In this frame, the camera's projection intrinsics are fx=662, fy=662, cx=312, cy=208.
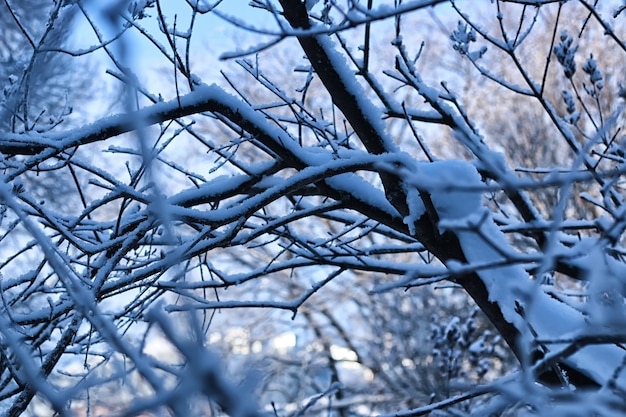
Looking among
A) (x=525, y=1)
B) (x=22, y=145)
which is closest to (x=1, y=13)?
(x=22, y=145)

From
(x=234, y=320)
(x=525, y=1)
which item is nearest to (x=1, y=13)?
(x=525, y=1)

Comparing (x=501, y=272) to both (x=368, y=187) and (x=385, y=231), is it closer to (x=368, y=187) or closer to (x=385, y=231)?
(x=368, y=187)

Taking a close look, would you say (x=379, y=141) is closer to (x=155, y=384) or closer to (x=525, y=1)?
(x=525, y=1)

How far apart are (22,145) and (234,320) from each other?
367 inches

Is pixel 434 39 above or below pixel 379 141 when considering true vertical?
above

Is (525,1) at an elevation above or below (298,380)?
below

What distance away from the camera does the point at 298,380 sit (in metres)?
10.8

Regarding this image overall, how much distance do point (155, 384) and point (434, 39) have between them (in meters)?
10.8

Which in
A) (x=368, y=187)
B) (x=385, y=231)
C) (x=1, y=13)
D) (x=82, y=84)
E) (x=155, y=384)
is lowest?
(x=155, y=384)

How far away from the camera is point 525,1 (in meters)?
2.19

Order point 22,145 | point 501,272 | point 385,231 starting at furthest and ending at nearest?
point 385,231 < point 22,145 < point 501,272

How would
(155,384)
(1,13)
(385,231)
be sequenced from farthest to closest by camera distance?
(1,13)
(385,231)
(155,384)

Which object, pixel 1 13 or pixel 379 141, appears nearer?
pixel 379 141

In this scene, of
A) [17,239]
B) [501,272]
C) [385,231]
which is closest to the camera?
[501,272]
